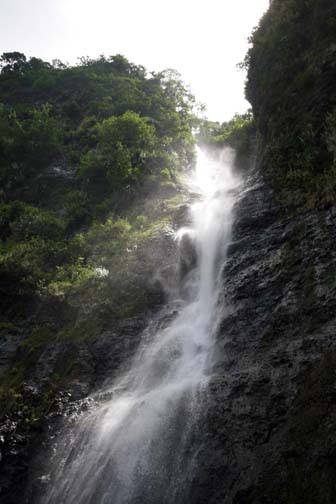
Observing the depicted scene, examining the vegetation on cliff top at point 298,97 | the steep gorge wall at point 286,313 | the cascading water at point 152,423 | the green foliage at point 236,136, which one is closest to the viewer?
the steep gorge wall at point 286,313

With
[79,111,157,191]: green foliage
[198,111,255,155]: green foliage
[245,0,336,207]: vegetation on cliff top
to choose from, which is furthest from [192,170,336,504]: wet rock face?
[198,111,255,155]: green foliage

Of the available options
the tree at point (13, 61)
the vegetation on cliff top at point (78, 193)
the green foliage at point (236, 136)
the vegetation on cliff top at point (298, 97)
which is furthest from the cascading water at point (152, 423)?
the tree at point (13, 61)

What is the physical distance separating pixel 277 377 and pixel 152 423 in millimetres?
3115

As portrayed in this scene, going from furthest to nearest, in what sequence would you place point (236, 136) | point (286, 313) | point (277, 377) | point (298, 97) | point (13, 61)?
point (13, 61)
point (236, 136)
point (298, 97)
point (286, 313)
point (277, 377)

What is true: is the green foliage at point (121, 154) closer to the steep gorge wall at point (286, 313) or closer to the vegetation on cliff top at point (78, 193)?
the vegetation on cliff top at point (78, 193)

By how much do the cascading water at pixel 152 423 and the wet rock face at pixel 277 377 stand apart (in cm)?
57

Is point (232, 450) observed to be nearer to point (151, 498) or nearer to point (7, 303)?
point (151, 498)

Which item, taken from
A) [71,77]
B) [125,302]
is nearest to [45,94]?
[71,77]

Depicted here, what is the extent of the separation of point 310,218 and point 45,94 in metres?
46.3

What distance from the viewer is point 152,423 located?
10023 mm

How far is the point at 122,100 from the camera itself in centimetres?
4338

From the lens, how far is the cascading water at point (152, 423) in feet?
29.6

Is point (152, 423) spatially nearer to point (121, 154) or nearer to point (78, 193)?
point (121, 154)

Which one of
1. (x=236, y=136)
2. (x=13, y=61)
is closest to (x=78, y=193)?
(x=236, y=136)
